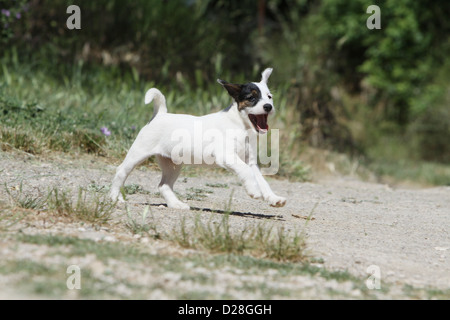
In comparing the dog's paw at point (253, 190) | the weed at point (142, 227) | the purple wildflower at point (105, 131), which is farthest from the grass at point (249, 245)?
the purple wildflower at point (105, 131)

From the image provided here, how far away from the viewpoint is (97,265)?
12.5ft

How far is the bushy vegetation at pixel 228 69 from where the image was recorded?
9.12 metres

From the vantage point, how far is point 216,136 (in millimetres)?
5363

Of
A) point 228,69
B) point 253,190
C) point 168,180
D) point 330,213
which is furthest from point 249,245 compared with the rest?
point 228,69

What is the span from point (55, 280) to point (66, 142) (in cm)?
486

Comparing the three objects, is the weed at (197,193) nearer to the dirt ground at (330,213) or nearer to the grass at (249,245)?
the dirt ground at (330,213)

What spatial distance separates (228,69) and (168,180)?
7444mm

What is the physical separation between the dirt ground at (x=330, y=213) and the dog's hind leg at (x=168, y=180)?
16 centimetres

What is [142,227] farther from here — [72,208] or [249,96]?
[249,96]

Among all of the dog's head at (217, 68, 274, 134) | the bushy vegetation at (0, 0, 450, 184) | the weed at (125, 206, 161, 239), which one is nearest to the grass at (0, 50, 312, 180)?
the bushy vegetation at (0, 0, 450, 184)

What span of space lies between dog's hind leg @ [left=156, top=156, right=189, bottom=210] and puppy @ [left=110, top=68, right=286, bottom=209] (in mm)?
92

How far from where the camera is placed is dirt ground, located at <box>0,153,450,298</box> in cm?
447

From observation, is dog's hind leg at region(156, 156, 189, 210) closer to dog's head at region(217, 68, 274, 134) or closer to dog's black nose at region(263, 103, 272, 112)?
dog's head at region(217, 68, 274, 134)

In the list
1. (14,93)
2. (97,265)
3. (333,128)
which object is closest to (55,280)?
(97,265)
